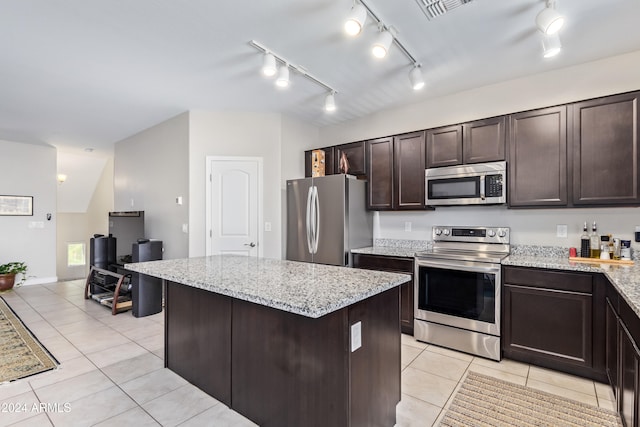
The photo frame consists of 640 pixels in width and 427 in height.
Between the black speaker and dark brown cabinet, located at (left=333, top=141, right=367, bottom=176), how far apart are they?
106 inches

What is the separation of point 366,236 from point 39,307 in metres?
4.54

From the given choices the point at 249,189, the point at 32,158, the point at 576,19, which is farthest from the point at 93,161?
the point at 576,19

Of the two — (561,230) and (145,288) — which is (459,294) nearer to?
(561,230)

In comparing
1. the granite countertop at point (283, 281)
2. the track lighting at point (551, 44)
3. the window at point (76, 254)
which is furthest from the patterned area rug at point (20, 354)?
the window at point (76, 254)

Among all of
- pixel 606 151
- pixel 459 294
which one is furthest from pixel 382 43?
pixel 459 294

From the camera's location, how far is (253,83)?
3410 mm

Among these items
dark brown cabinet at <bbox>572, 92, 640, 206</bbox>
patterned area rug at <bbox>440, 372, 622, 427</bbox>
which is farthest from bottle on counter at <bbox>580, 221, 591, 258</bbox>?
patterned area rug at <bbox>440, 372, 622, 427</bbox>

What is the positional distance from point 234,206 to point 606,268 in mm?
3844

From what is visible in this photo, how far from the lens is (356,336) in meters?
1.57

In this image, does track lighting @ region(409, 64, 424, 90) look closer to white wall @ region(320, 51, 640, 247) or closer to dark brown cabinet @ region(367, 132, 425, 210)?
dark brown cabinet @ region(367, 132, 425, 210)

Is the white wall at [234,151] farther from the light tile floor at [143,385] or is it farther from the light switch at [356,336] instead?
the light switch at [356,336]

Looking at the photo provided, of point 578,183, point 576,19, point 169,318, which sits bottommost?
point 169,318

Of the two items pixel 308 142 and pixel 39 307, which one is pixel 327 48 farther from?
pixel 39 307

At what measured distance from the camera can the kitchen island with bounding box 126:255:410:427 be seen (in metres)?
1.51
